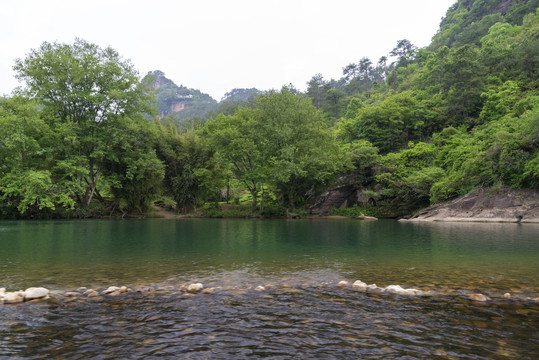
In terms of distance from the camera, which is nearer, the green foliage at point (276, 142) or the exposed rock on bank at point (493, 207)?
the exposed rock on bank at point (493, 207)

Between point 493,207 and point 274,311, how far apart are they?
1503 inches

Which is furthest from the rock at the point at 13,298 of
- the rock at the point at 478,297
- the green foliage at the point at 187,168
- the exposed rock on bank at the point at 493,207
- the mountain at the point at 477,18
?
the mountain at the point at 477,18

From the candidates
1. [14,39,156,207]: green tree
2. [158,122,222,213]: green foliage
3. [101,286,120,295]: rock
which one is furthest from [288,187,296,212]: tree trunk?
[101,286,120,295]: rock

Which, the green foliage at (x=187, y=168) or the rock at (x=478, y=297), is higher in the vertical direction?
the green foliage at (x=187, y=168)

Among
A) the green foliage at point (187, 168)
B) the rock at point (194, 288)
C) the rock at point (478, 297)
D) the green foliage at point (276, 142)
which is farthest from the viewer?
the green foliage at point (187, 168)

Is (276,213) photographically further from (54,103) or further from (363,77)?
(363,77)

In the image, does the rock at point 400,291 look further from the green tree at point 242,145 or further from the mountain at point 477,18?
the mountain at point 477,18

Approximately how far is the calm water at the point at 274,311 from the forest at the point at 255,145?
30.8m

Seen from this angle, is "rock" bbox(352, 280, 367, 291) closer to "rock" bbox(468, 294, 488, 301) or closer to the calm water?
the calm water

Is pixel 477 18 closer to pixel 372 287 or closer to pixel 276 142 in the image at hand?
pixel 276 142

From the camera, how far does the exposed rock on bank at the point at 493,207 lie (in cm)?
3284

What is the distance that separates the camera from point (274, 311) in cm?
621

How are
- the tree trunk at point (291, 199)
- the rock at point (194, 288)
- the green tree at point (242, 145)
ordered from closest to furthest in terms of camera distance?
the rock at point (194, 288) → the green tree at point (242, 145) → the tree trunk at point (291, 199)

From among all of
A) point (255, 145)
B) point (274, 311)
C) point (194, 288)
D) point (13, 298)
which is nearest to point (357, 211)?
point (255, 145)
